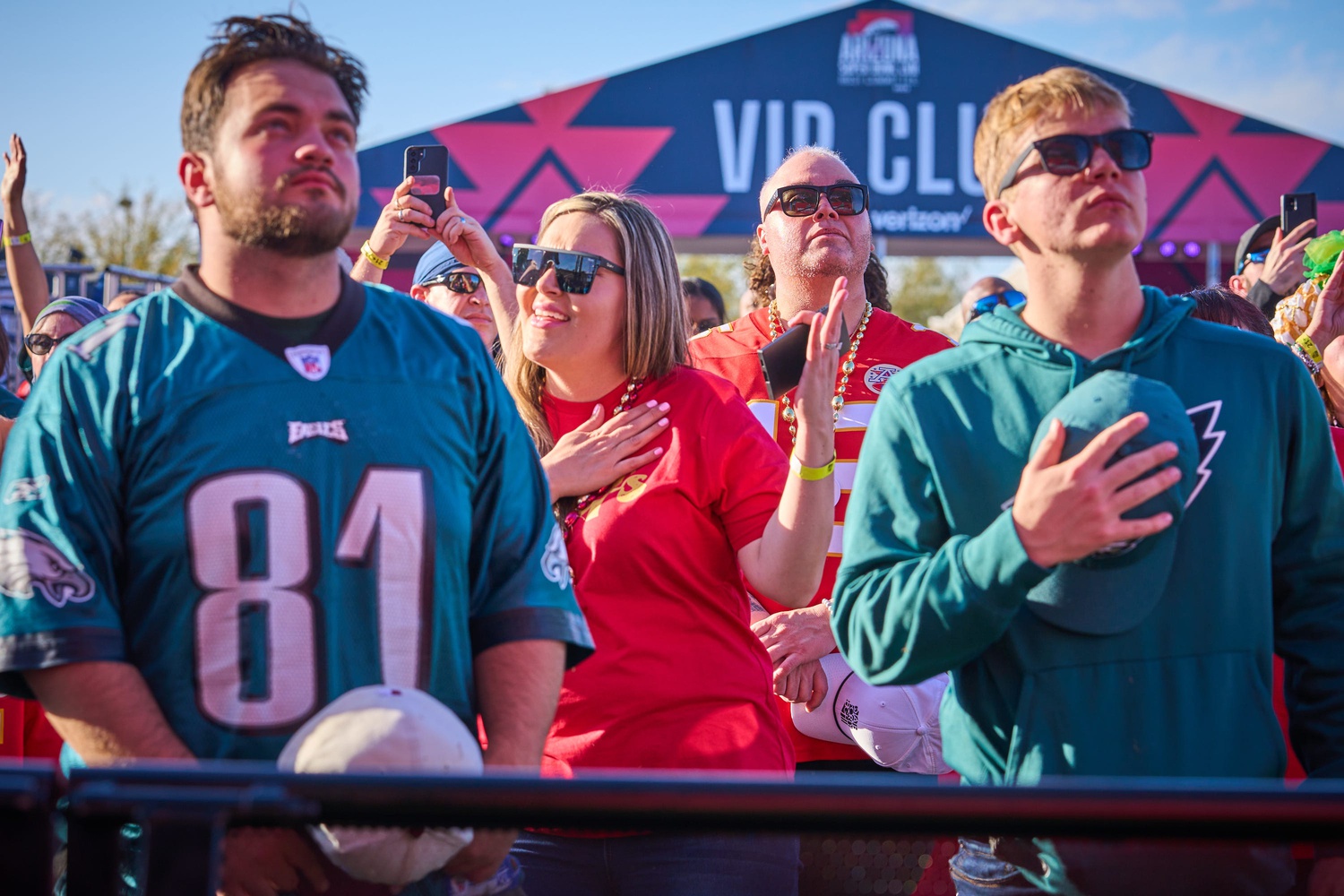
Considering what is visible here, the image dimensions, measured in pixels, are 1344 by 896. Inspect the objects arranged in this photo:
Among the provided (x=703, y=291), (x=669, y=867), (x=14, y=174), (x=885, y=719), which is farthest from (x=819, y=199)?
(x=14, y=174)

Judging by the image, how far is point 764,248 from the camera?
14.6 ft

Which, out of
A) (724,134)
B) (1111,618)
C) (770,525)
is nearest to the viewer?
(1111,618)

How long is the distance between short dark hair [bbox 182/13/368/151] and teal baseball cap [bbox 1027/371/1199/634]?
1.49m

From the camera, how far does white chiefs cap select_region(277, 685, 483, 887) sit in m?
1.78

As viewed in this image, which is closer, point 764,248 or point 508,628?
point 508,628

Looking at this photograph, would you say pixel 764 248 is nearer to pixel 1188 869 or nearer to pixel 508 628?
pixel 508 628

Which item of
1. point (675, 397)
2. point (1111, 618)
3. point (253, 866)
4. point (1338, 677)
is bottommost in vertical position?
point (253, 866)

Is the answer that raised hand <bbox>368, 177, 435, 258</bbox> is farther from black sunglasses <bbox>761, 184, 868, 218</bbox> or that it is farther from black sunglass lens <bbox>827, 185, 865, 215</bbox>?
black sunglass lens <bbox>827, 185, 865, 215</bbox>

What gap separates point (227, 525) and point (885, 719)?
6.46ft

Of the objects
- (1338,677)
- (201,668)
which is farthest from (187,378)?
(1338,677)

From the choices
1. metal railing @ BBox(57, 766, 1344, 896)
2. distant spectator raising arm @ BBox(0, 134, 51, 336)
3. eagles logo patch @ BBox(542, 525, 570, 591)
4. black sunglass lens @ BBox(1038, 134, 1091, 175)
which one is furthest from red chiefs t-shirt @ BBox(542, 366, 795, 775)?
distant spectator raising arm @ BBox(0, 134, 51, 336)

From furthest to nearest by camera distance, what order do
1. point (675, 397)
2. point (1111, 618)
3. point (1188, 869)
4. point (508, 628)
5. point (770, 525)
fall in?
point (675, 397) → point (770, 525) → point (508, 628) → point (1111, 618) → point (1188, 869)

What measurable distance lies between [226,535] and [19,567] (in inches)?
12.8

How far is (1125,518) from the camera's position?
6.50ft
